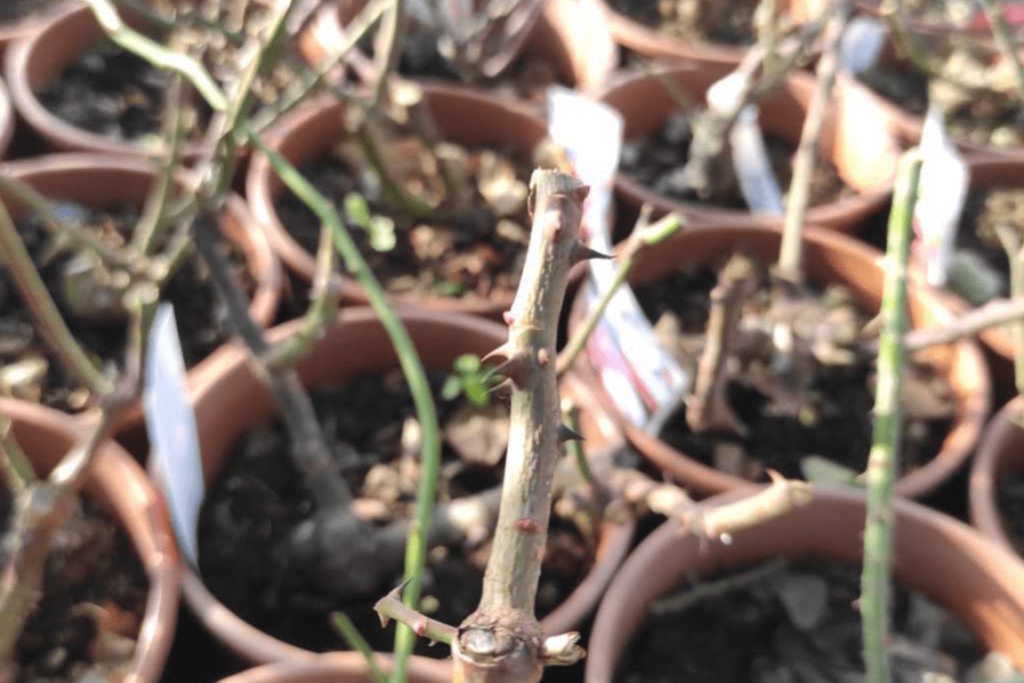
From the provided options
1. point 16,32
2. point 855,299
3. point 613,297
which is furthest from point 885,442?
point 16,32

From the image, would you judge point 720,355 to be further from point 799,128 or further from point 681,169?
point 799,128

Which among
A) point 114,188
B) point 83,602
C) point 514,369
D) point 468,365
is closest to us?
point 514,369

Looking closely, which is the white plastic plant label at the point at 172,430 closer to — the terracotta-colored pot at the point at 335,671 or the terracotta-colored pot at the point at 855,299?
the terracotta-colored pot at the point at 335,671

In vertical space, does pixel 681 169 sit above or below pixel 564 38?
below

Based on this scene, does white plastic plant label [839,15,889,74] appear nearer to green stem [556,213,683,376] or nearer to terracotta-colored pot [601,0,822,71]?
terracotta-colored pot [601,0,822,71]

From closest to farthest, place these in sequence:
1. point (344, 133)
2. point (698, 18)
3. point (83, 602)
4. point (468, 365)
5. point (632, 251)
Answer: point (632, 251), point (83, 602), point (468, 365), point (344, 133), point (698, 18)

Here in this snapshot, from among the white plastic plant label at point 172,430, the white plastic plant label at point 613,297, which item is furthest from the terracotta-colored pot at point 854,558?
the white plastic plant label at point 172,430
